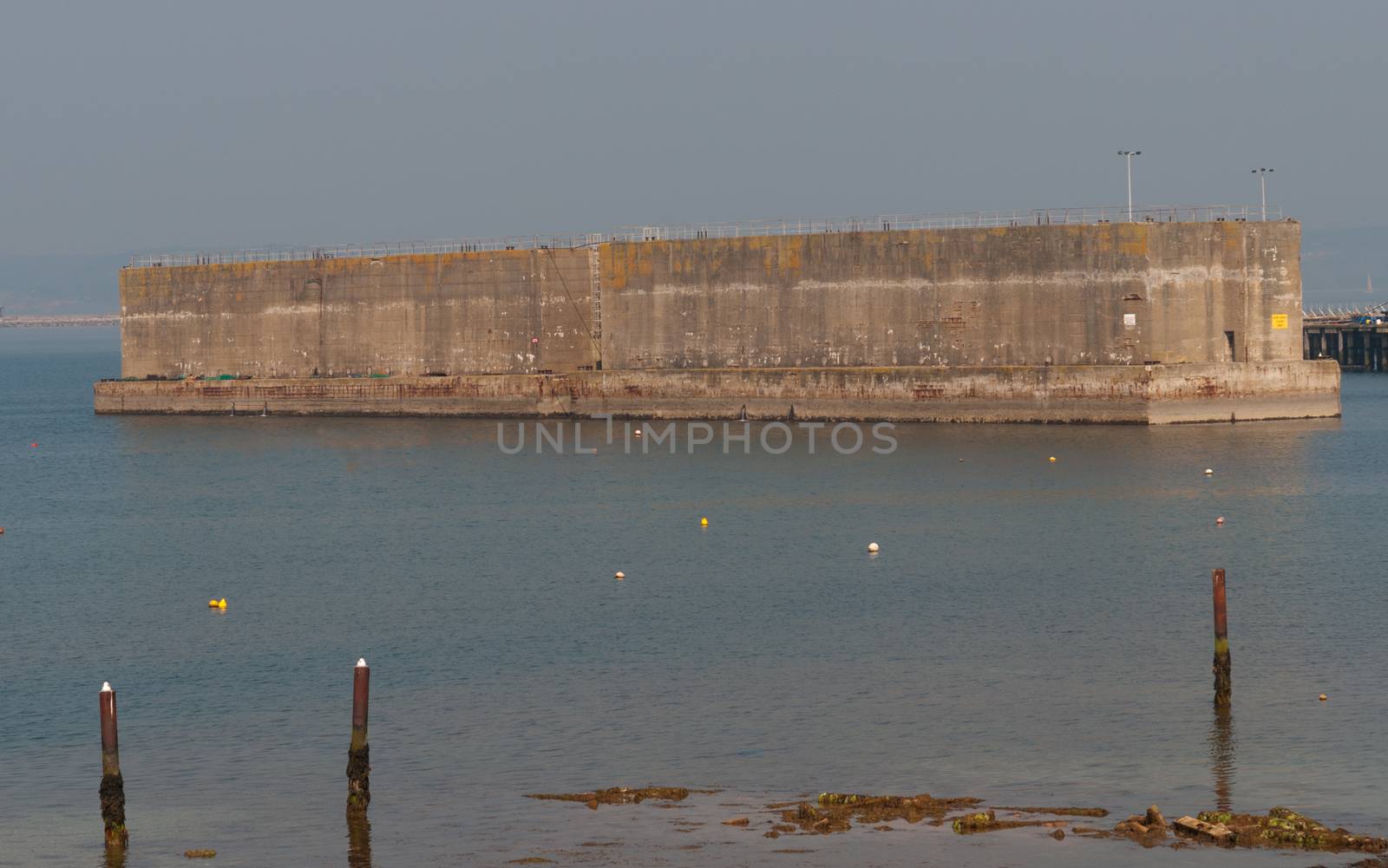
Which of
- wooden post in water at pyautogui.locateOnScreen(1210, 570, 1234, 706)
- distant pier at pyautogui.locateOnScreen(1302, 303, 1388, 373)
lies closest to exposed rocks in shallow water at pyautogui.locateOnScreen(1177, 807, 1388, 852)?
wooden post in water at pyautogui.locateOnScreen(1210, 570, 1234, 706)

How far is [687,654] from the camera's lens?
24406 millimetres

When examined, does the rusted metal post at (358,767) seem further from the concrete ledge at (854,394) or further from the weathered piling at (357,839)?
the concrete ledge at (854,394)

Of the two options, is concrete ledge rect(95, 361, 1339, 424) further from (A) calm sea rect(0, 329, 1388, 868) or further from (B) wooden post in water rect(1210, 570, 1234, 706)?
(B) wooden post in water rect(1210, 570, 1234, 706)

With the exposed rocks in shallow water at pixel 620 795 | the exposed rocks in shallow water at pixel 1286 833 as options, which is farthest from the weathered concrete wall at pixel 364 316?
the exposed rocks in shallow water at pixel 1286 833

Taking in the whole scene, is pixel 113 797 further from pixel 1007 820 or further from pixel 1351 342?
pixel 1351 342

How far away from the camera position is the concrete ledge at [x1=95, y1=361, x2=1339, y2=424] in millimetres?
56625

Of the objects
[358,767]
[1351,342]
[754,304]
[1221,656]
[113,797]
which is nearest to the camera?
[113,797]

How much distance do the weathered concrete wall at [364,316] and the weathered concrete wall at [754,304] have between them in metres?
0.07

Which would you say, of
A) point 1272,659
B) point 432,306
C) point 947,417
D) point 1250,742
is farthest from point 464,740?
point 432,306

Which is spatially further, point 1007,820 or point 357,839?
point 357,839

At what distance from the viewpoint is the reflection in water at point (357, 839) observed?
623 inches

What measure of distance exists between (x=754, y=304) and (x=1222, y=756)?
45.3 m

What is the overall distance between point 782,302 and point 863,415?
5.16 m

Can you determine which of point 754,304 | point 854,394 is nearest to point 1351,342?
point 754,304
